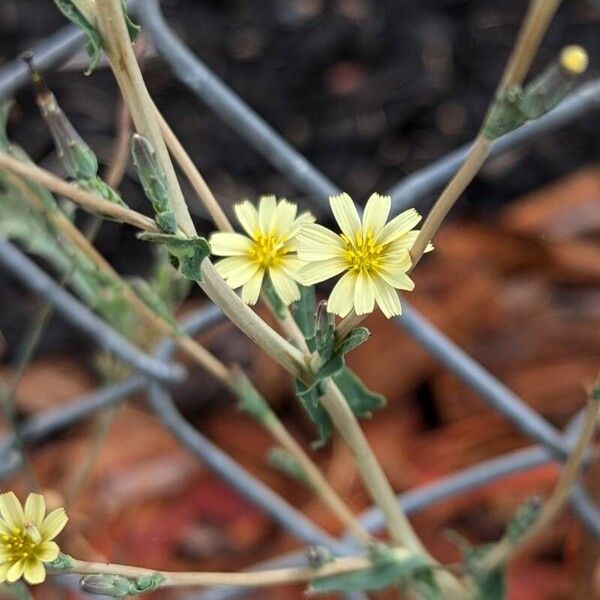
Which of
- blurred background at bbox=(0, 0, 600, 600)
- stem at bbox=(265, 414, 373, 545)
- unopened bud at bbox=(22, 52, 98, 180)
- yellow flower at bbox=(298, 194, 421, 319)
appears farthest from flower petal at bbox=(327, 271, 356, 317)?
blurred background at bbox=(0, 0, 600, 600)

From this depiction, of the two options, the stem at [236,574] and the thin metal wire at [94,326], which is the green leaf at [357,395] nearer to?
the stem at [236,574]

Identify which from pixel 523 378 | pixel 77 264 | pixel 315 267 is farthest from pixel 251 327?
pixel 523 378

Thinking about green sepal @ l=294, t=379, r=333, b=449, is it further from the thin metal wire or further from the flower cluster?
the thin metal wire

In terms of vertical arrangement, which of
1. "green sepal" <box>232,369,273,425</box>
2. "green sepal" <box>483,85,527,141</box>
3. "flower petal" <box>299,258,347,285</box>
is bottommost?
"flower petal" <box>299,258,347,285</box>

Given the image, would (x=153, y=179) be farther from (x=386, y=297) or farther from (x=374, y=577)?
(x=374, y=577)

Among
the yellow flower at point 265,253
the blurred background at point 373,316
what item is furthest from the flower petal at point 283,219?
the blurred background at point 373,316

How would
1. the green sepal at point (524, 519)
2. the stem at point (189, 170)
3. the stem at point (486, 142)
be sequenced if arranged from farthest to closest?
the green sepal at point (524, 519)
the stem at point (189, 170)
the stem at point (486, 142)

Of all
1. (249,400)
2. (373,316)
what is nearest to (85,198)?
(249,400)
